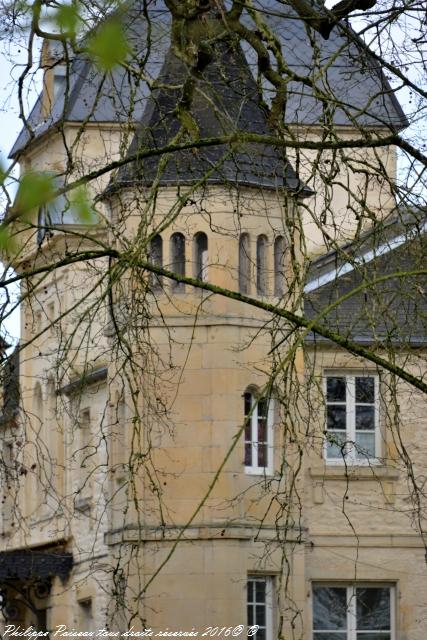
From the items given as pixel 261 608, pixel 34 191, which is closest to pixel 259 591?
pixel 261 608

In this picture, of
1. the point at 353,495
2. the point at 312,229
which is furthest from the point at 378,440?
the point at 312,229

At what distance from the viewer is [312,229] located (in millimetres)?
34406

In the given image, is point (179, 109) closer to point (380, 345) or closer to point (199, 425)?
point (380, 345)

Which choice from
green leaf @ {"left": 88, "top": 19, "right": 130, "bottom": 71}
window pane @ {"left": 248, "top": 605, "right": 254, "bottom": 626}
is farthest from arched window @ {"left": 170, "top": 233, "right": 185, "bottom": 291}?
green leaf @ {"left": 88, "top": 19, "right": 130, "bottom": 71}

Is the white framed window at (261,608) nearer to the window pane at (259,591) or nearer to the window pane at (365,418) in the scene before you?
the window pane at (259,591)

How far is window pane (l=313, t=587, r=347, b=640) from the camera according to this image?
2738 centimetres

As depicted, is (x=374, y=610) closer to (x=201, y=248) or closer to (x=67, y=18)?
(x=201, y=248)

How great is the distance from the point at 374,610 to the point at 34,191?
74.2 feet

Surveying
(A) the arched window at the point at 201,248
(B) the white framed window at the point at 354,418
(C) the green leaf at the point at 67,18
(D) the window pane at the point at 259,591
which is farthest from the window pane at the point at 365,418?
(C) the green leaf at the point at 67,18

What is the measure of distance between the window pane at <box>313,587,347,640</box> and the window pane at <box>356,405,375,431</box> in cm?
233

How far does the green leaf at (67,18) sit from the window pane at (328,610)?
22.2 meters

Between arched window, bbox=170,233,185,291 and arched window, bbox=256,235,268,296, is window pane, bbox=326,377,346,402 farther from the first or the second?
arched window, bbox=170,233,185,291

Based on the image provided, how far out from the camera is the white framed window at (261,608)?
1030 inches

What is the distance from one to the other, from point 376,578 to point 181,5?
1684 cm
